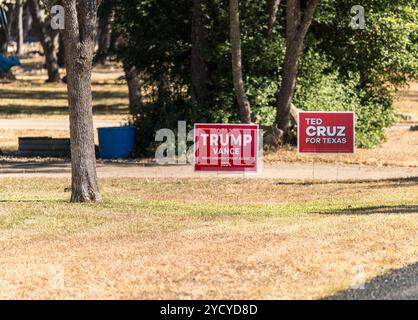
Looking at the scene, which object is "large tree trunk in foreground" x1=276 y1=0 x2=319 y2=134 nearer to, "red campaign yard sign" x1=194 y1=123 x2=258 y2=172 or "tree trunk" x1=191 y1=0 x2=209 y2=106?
"tree trunk" x1=191 y1=0 x2=209 y2=106

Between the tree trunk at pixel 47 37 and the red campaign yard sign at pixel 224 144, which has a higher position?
the tree trunk at pixel 47 37

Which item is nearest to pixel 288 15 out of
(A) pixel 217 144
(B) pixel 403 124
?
(A) pixel 217 144

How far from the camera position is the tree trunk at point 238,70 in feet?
83.4

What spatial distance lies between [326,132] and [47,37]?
43.5m

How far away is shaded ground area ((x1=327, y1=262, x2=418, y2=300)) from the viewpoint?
418 inches

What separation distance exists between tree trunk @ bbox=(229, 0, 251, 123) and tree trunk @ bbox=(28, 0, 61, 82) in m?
34.7

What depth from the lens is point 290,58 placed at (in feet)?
89.3

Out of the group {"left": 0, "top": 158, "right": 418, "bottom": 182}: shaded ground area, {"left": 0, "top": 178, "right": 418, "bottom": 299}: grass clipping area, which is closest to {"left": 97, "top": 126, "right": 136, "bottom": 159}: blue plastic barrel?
{"left": 0, "top": 158, "right": 418, "bottom": 182}: shaded ground area

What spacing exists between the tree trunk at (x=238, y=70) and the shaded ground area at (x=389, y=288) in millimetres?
13996

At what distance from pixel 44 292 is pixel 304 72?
1857 centimetres

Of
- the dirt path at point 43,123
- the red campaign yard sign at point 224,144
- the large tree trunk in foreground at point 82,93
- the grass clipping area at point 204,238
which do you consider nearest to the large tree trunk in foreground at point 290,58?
the grass clipping area at point 204,238

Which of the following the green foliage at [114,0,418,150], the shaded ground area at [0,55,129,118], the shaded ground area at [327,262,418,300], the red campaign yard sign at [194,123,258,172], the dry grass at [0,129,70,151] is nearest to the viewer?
the shaded ground area at [327,262,418,300]

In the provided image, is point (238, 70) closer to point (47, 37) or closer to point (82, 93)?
point (82, 93)

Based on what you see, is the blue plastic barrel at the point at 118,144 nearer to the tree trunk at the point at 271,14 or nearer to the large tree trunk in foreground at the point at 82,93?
the tree trunk at the point at 271,14
